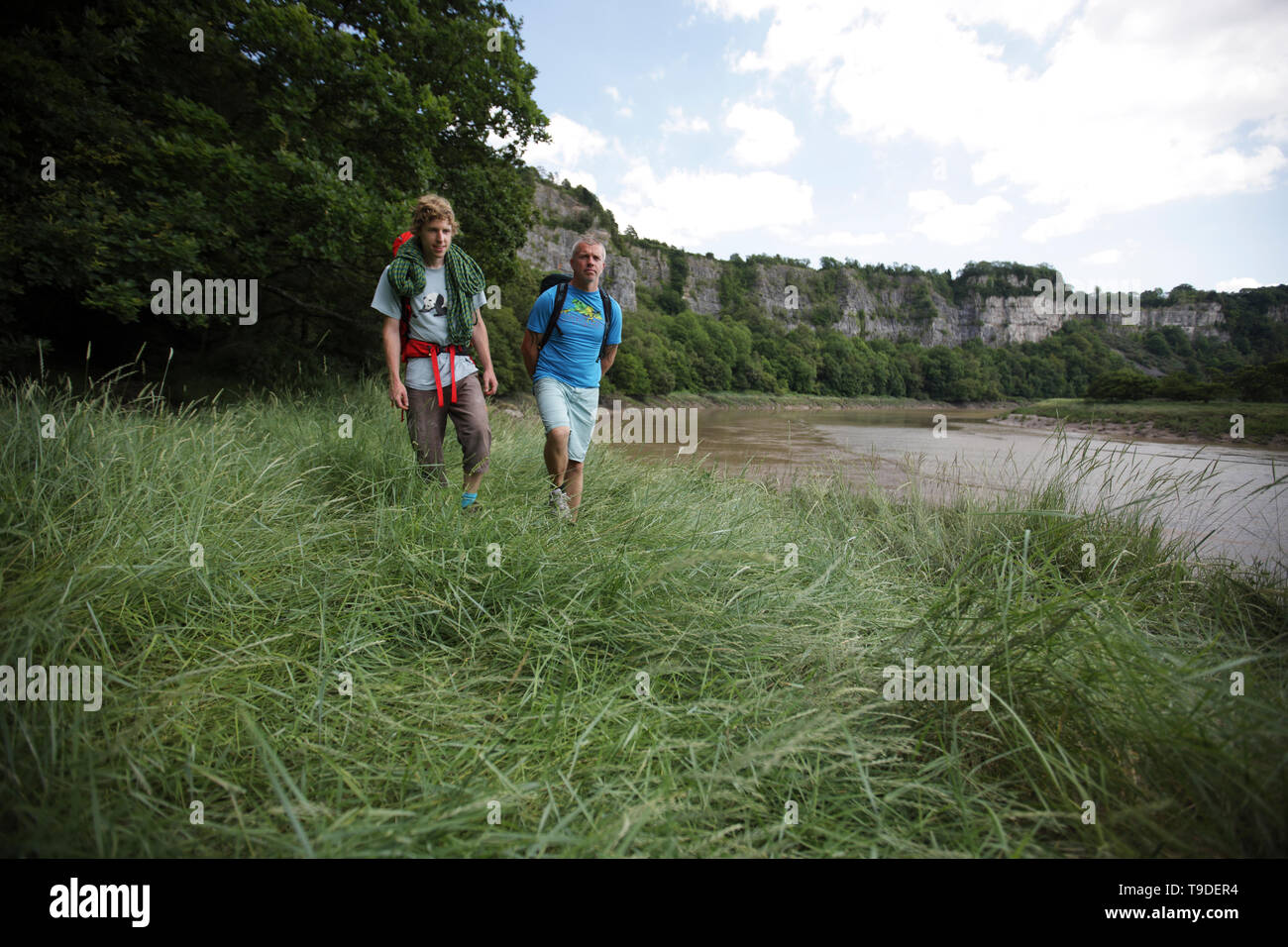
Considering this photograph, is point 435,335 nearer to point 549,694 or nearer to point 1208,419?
point 549,694

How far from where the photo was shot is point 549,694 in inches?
67.8

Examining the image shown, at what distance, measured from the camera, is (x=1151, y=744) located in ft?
4.26

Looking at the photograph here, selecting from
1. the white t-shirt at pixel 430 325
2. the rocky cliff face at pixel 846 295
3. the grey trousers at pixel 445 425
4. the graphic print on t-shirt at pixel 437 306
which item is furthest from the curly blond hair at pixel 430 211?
the rocky cliff face at pixel 846 295

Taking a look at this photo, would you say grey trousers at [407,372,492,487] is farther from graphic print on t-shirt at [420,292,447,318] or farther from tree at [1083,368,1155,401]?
tree at [1083,368,1155,401]

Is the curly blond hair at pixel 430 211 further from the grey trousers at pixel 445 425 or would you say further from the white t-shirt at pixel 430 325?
the grey trousers at pixel 445 425

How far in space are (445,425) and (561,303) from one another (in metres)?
1.20

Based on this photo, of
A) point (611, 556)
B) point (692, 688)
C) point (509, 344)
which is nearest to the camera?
point (692, 688)

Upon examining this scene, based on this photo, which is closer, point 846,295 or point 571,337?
point 571,337

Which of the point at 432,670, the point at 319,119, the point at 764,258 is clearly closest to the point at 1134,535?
the point at 432,670

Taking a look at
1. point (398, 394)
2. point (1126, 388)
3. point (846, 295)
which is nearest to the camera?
point (398, 394)

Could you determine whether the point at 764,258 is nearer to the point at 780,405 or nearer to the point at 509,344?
the point at 780,405

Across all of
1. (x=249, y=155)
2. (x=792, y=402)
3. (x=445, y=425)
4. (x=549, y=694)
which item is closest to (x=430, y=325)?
(x=445, y=425)
